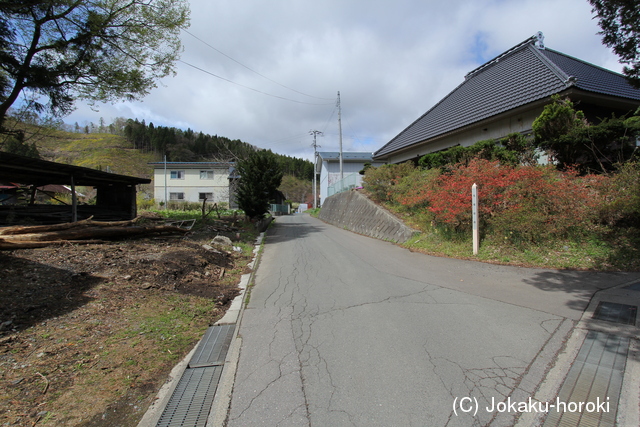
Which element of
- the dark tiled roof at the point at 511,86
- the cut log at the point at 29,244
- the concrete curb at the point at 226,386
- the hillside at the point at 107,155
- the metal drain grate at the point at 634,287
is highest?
the hillside at the point at 107,155

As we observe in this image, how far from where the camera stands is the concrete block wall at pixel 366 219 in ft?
42.8

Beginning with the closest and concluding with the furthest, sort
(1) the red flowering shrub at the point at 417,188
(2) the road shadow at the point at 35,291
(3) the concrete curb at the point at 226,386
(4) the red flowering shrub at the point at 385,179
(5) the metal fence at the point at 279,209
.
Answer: (3) the concrete curb at the point at 226,386
(2) the road shadow at the point at 35,291
(1) the red flowering shrub at the point at 417,188
(4) the red flowering shrub at the point at 385,179
(5) the metal fence at the point at 279,209

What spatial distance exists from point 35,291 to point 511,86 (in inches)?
679

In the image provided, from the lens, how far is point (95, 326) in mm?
4223

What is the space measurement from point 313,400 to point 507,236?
774 centimetres

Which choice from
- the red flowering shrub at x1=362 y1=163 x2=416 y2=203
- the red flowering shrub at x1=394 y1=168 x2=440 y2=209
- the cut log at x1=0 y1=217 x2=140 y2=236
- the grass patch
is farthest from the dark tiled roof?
the cut log at x1=0 y1=217 x2=140 y2=236

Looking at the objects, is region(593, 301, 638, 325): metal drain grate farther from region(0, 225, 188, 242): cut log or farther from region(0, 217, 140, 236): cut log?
region(0, 217, 140, 236): cut log

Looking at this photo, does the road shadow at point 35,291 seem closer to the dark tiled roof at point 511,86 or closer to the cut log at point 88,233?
the cut log at point 88,233

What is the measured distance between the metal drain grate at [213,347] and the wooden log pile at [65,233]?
516 centimetres

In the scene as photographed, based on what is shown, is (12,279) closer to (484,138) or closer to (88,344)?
(88,344)

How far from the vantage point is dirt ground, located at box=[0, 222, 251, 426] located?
2.82 meters

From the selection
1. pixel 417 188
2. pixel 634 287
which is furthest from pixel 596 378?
pixel 417 188

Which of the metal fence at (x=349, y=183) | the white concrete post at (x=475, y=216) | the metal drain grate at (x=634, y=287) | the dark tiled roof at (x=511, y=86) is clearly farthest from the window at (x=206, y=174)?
the metal drain grate at (x=634, y=287)

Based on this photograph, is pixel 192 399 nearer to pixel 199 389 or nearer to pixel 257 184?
pixel 199 389
